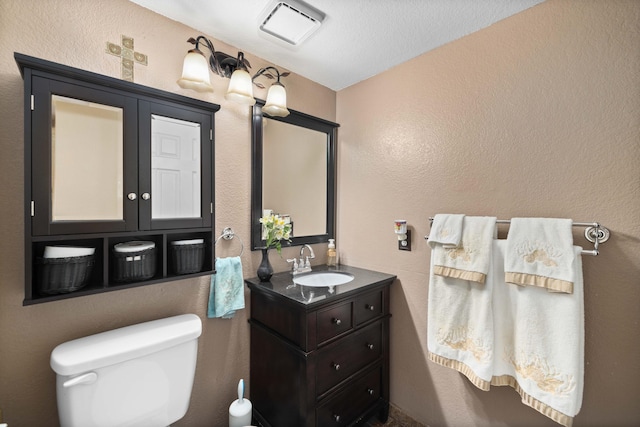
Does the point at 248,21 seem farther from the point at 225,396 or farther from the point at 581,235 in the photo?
the point at 225,396

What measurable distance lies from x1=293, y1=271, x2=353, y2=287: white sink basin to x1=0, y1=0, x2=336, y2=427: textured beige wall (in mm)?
340

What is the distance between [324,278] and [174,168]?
3.63ft

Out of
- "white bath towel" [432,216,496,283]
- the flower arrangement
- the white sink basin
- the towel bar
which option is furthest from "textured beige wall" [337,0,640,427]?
the flower arrangement

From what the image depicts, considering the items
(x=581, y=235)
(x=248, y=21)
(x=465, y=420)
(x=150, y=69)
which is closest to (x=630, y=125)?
(x=581, y=235)

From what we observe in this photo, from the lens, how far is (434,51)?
1557mm

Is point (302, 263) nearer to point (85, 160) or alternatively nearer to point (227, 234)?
point (227, 234)

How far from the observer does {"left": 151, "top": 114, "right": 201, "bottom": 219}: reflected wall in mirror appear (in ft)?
3.87

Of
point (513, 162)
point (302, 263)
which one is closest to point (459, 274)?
point (513, 162)

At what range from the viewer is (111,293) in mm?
1195

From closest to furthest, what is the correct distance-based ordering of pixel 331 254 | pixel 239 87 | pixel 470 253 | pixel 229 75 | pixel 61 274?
pixel 61 274 → pixel 470 253 → pixel 239 87 → pixel 229 75 → pixel 331 254

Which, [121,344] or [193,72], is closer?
[121,344]

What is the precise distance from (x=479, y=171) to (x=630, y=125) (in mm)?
530

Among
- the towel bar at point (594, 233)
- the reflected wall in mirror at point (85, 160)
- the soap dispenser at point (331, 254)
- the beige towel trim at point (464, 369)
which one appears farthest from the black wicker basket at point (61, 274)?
the towel bar at point (594, 233)

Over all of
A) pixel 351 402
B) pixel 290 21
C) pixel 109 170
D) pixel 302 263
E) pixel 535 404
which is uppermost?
pixel 290 21
